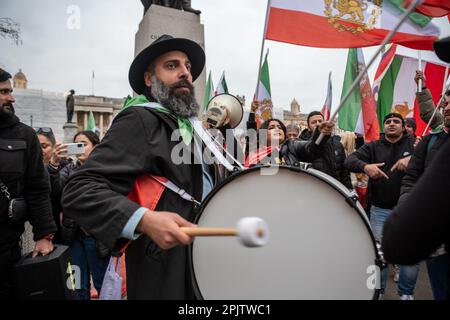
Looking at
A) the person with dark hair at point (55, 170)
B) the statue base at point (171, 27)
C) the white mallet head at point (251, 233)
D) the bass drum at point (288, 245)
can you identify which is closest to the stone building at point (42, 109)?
the statue base at point (171, 27)

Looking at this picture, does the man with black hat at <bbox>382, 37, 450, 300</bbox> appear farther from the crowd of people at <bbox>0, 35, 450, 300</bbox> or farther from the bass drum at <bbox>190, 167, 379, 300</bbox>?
the bass drum at <bbox>190, 167, 379, 300</bbox>

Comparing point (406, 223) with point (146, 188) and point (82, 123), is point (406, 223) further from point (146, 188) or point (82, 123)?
point (82, 123)

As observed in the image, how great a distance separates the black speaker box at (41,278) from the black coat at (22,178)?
0.19 metres

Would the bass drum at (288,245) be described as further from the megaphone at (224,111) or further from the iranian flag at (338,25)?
the iranian flag at (338,25)

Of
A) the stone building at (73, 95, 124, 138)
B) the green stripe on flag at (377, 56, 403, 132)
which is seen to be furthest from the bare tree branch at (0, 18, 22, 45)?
the stone building at (73, 95, 124, 138)

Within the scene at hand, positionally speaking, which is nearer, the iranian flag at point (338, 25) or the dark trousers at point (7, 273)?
the dark trousers at point (7, 273)

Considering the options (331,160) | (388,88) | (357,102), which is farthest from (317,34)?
(388,88)

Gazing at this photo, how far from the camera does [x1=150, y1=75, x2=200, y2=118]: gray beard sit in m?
1.62

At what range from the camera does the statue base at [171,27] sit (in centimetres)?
493

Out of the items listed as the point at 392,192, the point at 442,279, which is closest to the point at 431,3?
the point at 392,192

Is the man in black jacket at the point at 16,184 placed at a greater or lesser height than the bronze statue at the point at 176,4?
lesser

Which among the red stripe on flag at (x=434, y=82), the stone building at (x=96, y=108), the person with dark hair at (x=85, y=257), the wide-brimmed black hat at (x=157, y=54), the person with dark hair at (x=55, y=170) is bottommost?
the stone building at (x=96, y=108)

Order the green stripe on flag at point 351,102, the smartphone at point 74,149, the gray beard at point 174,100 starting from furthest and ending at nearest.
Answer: the green stripe on flag at point 351,102, the smartphone at point 74,149, the gray beard at point 174,100
